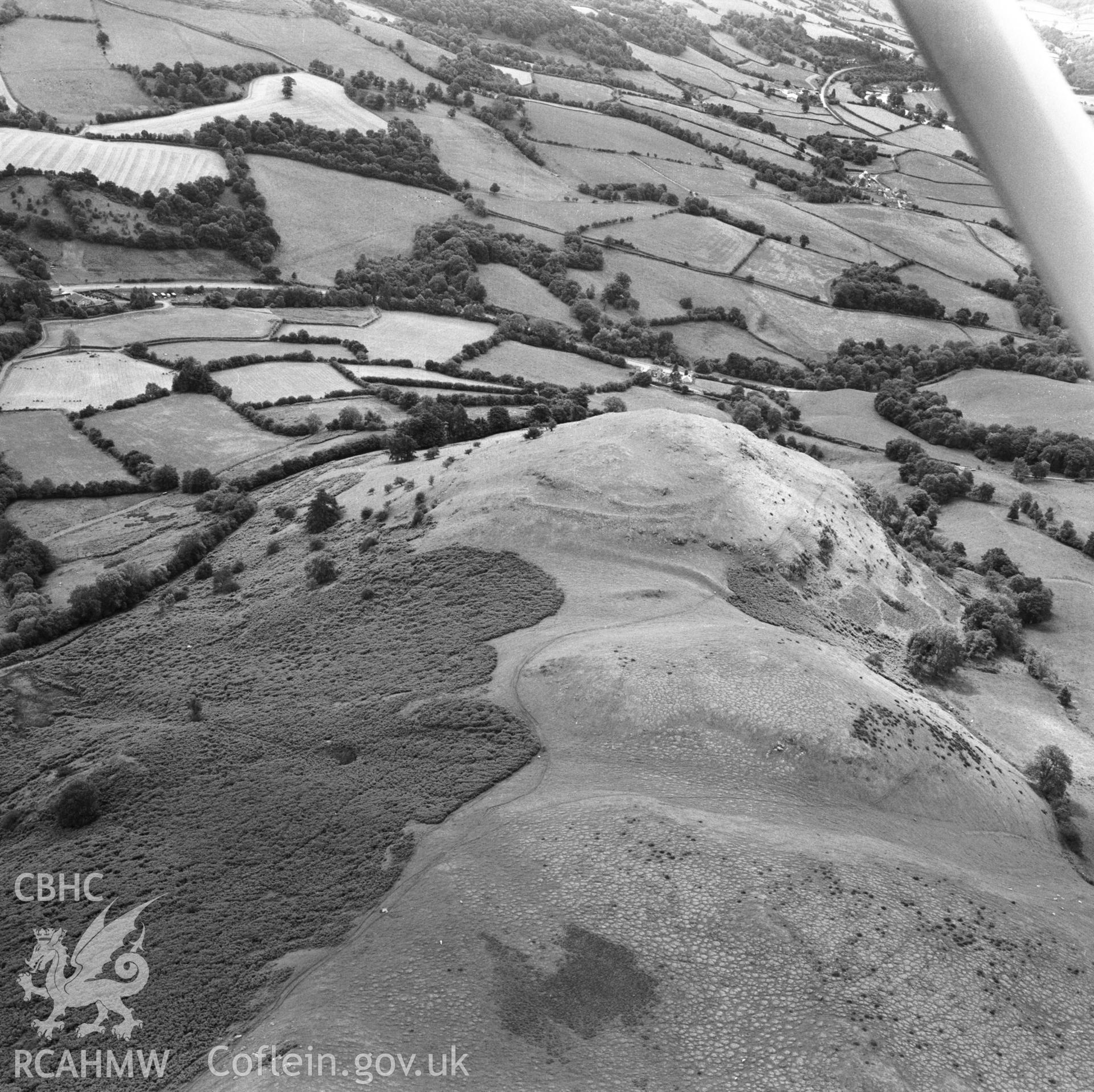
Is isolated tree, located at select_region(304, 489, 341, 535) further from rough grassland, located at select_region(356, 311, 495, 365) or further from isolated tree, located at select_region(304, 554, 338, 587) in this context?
rough grassland, located at select_region(356, 311, 495, 365)

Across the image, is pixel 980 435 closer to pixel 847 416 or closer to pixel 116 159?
pixel 847 416

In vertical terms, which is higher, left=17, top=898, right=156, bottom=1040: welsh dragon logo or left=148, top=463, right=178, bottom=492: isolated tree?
left=17, top=898, right=156, bottom=1040: welsh dragon logo

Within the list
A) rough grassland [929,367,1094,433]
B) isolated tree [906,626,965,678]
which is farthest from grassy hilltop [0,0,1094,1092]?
rough grassland [929,367,1094,433]

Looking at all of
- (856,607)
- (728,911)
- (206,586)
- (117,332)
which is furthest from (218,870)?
(117,332)

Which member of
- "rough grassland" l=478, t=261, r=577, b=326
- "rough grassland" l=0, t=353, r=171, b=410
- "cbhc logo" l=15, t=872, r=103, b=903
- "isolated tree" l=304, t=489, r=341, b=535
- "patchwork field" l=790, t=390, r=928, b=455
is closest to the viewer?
"cbhc logo" l=15, t=872, r=103, b=903

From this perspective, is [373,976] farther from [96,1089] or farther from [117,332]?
[117,332]

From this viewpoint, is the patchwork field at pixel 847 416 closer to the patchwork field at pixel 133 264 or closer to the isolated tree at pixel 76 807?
the patchwork field at pixel 133 264
